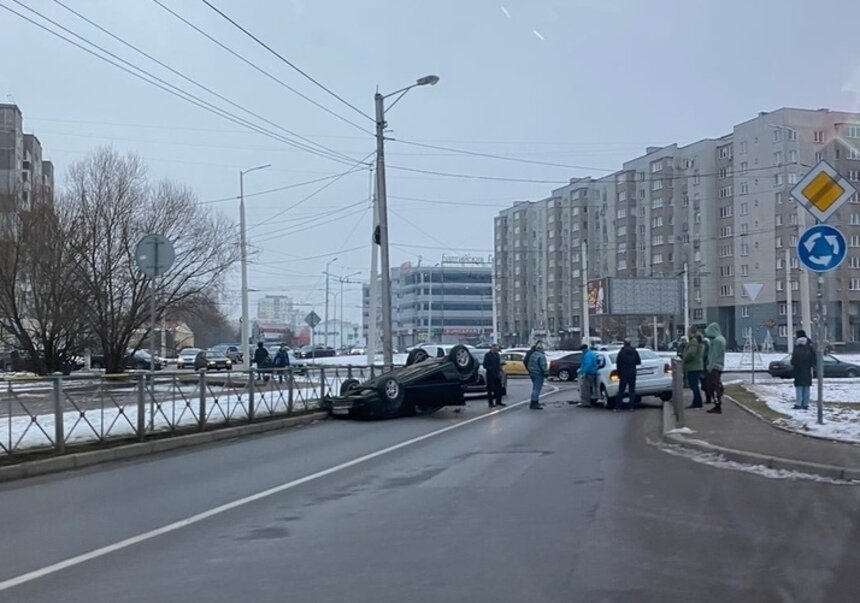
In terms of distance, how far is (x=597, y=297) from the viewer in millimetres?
78312

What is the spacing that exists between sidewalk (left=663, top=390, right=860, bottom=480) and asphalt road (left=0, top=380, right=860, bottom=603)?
0.69 meters

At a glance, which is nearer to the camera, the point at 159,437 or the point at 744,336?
the point at 159,437

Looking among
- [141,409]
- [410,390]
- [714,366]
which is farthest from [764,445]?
[410,390]

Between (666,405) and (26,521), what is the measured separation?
15832 mm

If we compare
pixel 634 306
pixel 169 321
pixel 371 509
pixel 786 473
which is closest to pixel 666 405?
pixel 786 473

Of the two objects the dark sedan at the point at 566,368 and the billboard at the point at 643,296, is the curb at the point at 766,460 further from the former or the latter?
the billboard at the point at 643,296

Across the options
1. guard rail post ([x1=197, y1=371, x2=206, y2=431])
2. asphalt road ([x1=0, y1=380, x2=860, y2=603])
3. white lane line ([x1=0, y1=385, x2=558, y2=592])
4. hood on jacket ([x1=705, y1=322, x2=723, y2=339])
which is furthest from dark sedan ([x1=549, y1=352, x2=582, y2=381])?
asphalt road ([x1=0, y1=380, x2=860, y2=603])

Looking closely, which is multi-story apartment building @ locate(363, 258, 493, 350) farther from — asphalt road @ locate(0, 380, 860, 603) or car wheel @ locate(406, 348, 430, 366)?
asphalt road @ locate(0, 380, 860, 603)

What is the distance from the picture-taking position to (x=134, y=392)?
1647cm

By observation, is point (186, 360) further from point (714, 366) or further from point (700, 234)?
point (700, 234)

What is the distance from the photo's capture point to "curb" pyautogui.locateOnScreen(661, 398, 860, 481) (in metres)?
11.3

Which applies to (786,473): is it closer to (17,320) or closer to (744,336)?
(17,320)

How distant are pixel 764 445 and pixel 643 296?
63985 millimetres

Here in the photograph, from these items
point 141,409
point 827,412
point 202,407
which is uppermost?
point 141,409
